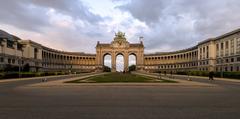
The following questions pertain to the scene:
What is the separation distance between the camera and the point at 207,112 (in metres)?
11.0

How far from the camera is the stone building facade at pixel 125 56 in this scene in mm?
96875

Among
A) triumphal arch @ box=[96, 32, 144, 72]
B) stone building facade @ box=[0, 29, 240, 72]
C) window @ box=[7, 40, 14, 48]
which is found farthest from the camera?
triumphal arch @ box=[96, 32, 144, 72]

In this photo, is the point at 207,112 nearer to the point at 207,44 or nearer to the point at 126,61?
the point at 207,44

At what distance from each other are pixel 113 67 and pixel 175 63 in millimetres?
34747

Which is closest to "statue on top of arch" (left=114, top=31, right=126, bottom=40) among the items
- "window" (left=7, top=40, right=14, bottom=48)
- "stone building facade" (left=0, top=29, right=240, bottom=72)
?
"stone building facade" (left=0, top=29, right=240, bottom=72)

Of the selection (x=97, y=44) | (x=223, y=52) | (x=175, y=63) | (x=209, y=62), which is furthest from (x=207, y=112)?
(x=97, y=44)

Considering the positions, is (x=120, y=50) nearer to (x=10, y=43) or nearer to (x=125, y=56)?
(x=125, y=56)

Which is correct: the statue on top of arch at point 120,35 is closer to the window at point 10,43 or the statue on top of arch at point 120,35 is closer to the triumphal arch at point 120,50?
the triumphal arch at point 120,50

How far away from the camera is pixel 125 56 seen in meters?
164

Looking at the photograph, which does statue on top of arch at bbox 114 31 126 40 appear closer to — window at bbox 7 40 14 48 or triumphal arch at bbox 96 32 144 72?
triumphal arch at bbox 96 32 144 72

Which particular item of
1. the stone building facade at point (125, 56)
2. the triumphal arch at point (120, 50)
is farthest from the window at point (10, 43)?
the triumphal arch at point (120, 50)

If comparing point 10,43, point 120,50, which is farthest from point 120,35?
point 10,43

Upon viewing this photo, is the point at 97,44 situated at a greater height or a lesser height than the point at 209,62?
greater

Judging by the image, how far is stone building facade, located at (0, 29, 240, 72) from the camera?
9688cm
